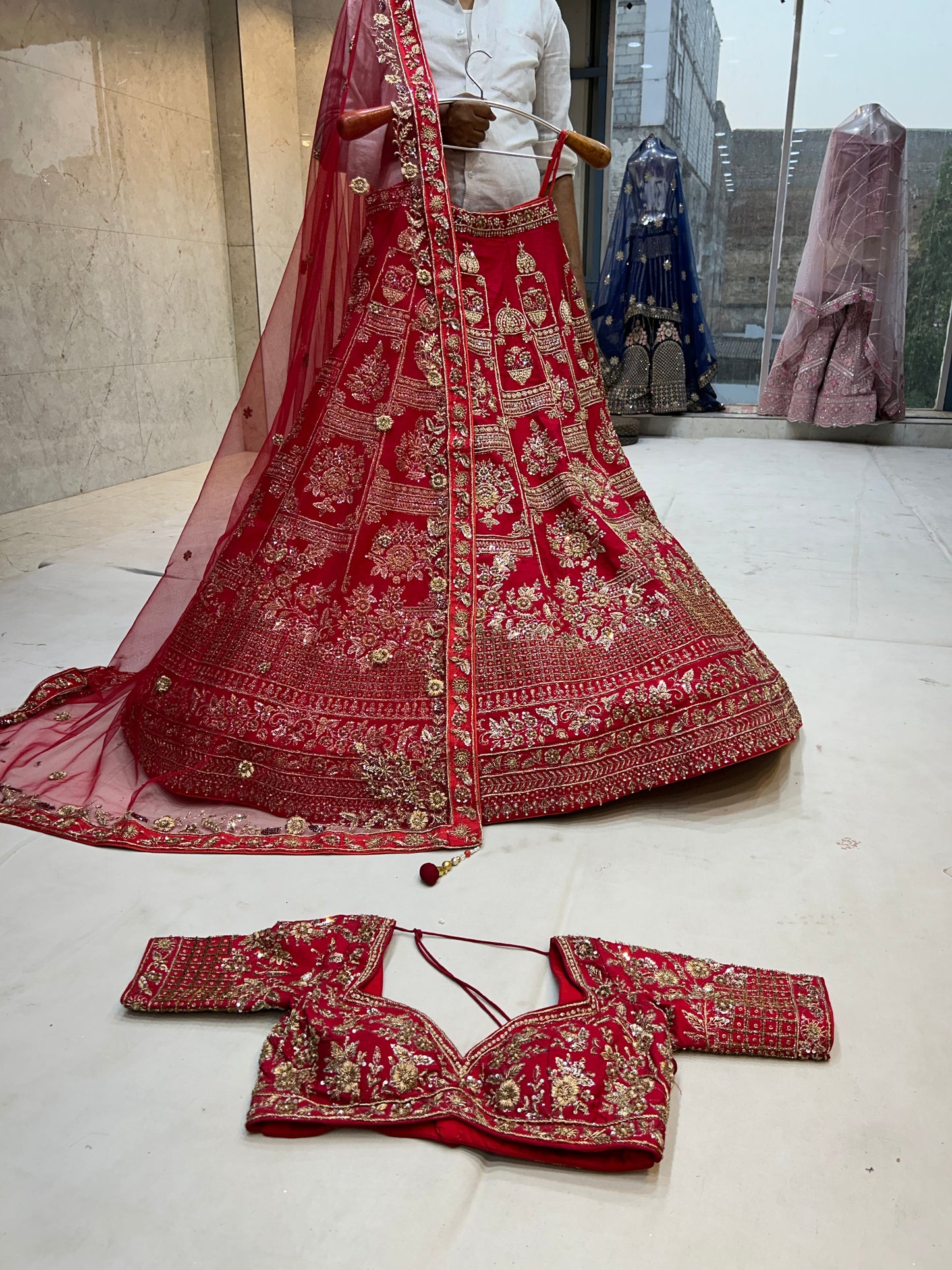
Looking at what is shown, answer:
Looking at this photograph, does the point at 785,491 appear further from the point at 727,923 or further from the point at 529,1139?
the point at 529,1139

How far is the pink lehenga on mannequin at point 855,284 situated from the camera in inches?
222

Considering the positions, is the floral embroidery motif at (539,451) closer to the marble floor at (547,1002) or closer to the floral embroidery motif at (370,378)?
the floral embroidery motif at (370,378)

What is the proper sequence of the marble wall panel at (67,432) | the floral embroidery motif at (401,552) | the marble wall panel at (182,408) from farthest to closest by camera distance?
the marble wall panel at (182,408), the marble wall panel at (67,432), the floral embroidery motif at (401,552)

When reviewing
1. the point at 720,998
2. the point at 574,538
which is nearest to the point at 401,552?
the point at 574,538

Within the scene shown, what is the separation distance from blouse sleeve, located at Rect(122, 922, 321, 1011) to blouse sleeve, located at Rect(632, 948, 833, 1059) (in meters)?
0.46

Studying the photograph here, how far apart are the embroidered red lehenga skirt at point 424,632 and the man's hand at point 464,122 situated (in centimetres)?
15

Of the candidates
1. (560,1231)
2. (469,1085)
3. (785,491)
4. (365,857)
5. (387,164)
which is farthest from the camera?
(785,491)

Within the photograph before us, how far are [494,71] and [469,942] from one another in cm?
162

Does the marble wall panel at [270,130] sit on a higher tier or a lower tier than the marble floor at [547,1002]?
higher

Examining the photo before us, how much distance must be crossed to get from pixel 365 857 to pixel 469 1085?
54 centimetres

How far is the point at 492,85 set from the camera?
190 centimetres

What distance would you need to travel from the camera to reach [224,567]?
186cm

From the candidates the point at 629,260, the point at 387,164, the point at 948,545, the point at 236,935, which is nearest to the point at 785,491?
the point at 948,545

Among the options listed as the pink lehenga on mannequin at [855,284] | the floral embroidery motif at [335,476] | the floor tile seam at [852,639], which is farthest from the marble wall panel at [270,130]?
the floral embroidery motif at [335,476]
